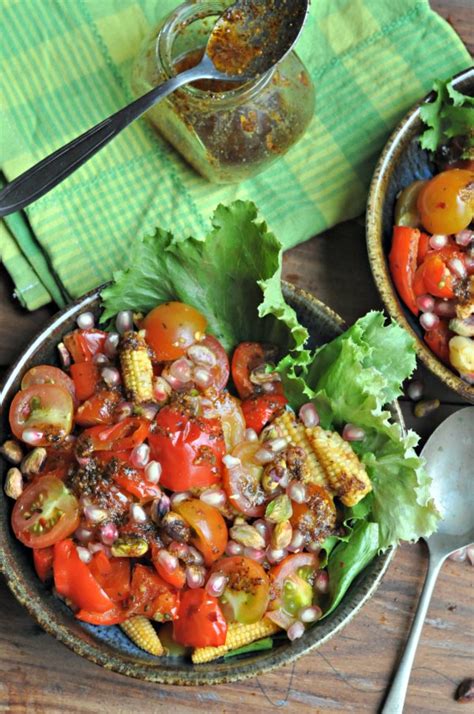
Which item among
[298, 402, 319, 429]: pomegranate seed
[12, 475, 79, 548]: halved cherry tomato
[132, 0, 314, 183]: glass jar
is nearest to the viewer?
[12, 475, 79, 548]: halved cherry tomato

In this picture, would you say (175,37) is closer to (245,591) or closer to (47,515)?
(47,515)

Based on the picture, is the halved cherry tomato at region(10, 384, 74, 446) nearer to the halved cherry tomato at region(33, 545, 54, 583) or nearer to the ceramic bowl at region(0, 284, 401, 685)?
the ceramic bowl at region(0, 284, 401, 685)

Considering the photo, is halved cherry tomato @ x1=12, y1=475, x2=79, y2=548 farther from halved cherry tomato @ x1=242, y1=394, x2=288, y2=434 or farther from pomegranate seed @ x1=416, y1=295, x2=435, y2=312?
pomegranate seed @ x1=416, y1=295, x2=435, y2=312

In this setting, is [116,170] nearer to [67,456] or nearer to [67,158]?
[67,158]

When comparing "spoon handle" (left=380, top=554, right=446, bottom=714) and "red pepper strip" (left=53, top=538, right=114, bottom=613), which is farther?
"spoon handle" (left=380, top=554, right=446, bottom=714)

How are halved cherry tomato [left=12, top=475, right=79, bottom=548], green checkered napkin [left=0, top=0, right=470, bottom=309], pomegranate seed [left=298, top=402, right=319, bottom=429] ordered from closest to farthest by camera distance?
halved cherry tomato [left=12, top=475, right=79, bottom=548] → pomegranate seed [left=298, top=402, right=319, bottom=429] → green checkered napkin [left=0, top=0, right=470, bottom=309]

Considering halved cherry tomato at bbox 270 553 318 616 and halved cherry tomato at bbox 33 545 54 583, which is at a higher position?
halved cherry tomato at bbox 33 545 54 583

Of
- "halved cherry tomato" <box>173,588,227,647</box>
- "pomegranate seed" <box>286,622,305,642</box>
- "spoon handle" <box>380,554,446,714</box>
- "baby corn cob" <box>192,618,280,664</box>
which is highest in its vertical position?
"halved cherry tomato" <box>173,588,227,647</box>

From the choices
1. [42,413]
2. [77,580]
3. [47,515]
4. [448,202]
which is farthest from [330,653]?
[448,202]

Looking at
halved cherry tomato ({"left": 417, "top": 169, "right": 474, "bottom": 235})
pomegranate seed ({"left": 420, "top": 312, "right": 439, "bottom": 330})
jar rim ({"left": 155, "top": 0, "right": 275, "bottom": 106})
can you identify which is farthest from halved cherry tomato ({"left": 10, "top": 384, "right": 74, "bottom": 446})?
halved cherry tomato ({"left": 417, "top": 169, "right": 474, "bottom": 235})
